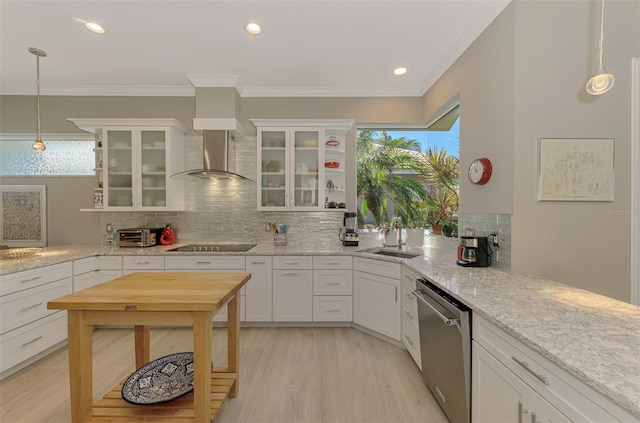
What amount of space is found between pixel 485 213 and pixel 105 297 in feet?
8.71

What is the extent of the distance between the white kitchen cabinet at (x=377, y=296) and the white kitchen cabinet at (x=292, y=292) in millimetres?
529

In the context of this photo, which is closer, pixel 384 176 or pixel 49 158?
pixel 49 158

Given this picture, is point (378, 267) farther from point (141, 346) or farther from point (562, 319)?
point (141, 346)

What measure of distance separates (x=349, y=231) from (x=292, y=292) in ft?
3.33

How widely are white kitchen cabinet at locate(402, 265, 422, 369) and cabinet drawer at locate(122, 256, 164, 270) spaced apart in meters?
2.60

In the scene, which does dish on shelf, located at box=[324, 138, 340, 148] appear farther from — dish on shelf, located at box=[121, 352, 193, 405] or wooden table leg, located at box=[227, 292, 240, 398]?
dish on shelf, located at box=[121, 352, 193, 405]

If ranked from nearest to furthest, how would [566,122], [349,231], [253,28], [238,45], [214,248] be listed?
[566,122], [253,28], [238,45], [214,248], [349,231]

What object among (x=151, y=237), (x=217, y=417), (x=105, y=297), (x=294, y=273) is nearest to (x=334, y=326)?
(x=294, y=273)

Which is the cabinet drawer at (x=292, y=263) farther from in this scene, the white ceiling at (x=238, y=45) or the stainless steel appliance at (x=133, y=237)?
the white ceiling at (x=238, y=45)

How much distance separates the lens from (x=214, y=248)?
3.15 metres

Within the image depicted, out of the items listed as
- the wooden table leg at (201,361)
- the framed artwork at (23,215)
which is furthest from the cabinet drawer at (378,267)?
the framed artwork at (23,215)

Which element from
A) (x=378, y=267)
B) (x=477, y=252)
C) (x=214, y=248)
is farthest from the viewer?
(x=214, y=248)

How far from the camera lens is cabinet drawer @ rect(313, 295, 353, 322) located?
298 cm

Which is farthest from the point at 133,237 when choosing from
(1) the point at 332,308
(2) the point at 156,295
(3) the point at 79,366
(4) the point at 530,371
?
(4) the point at 530,371
